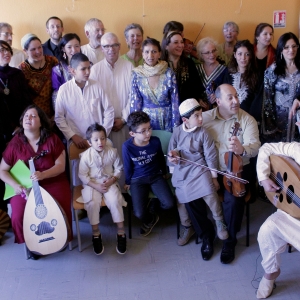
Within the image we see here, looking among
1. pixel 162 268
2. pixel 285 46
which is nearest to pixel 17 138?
pixel 162 268

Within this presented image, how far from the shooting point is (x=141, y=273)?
8.36 ft

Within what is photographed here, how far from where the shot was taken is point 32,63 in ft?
10.5

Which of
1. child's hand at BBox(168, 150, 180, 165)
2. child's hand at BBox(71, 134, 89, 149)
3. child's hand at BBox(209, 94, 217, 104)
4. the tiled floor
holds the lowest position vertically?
the tiled floor

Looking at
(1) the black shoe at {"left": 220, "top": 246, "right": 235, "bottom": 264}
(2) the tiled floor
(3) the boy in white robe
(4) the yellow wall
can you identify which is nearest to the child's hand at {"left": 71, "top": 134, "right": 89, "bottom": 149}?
(3) the boy in white robe

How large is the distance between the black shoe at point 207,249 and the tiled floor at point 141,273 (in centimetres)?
4

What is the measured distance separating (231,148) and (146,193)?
29.4 inches

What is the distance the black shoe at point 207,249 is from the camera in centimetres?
267

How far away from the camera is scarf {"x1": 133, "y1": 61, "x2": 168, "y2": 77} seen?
308cm

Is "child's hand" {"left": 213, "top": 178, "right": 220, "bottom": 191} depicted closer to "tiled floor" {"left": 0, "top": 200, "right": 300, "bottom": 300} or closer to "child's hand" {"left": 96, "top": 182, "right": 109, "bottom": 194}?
"tiled floor" {"left": 0, "top": 200, "right": 300, "bottom": 300}

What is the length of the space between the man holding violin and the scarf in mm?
558

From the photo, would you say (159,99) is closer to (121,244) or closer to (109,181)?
(109,181)

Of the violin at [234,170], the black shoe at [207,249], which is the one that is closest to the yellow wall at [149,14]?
the violin at [234,170]

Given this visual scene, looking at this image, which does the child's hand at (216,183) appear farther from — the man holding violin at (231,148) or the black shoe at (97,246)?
the black shoe at (97,246)

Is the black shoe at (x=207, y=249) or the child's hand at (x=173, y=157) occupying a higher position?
the child's hand at (x=173, y=157)
